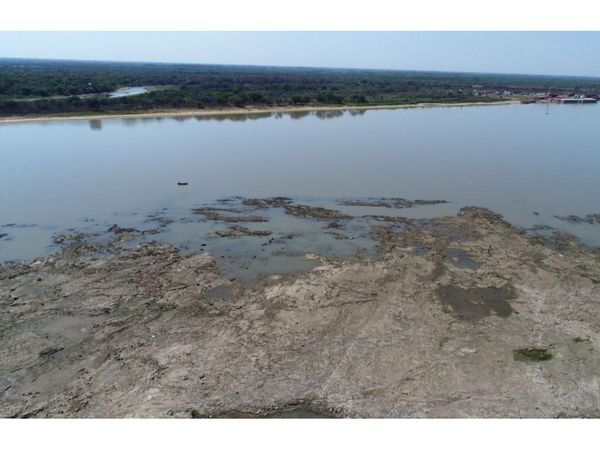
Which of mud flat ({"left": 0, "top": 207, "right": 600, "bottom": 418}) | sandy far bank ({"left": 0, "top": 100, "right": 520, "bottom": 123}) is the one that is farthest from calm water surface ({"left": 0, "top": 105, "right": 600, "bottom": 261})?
mud flat ({"left": 0, "top": 207, "right": 600, "bottom": 418})

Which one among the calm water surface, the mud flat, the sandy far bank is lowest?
the mud flat

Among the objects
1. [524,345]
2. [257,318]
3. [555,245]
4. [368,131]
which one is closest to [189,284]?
[257,318]

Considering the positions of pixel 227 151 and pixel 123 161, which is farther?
pixel 227 151

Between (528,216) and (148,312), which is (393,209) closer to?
(528,216)

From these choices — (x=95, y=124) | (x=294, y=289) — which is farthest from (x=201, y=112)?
(x=294, y=289)

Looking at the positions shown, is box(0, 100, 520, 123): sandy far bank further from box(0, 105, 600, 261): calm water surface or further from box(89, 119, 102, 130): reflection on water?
box(0, 105, 600, 261): calm water surface
